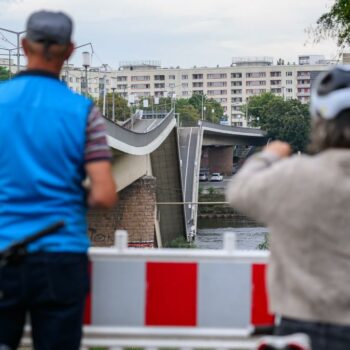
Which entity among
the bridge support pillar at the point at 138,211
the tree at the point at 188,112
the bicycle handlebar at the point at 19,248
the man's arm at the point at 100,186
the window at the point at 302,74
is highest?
the window at the point at 302,74

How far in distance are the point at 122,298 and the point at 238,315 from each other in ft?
1.54

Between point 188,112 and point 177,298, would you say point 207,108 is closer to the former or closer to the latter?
point 188,112

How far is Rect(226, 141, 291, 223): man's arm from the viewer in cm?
258

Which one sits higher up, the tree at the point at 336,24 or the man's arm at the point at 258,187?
the tree at the point at 336,24

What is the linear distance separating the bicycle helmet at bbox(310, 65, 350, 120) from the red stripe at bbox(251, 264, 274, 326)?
111 cm

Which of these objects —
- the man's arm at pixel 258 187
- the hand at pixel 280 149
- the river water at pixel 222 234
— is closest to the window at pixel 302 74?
the river water at pixel 222 234

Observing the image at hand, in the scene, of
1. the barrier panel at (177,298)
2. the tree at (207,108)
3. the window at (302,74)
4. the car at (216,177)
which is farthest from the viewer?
the window at (302,74)

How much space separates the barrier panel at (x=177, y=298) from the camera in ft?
11.9

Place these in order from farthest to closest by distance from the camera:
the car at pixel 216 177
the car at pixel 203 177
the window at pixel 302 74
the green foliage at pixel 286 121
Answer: the window at pixel 302 74 < the car at pixel 203 177 < the car at pixel 216 177 < the green foliage at pixel 286 121

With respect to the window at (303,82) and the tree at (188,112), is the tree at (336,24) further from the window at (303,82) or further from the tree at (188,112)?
the window at (303,82)

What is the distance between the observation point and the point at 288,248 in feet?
8.56

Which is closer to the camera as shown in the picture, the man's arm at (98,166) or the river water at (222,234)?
the man's arm at (98,166)

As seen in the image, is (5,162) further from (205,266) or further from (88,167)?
(205,266)

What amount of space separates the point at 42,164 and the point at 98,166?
0.18 metres
